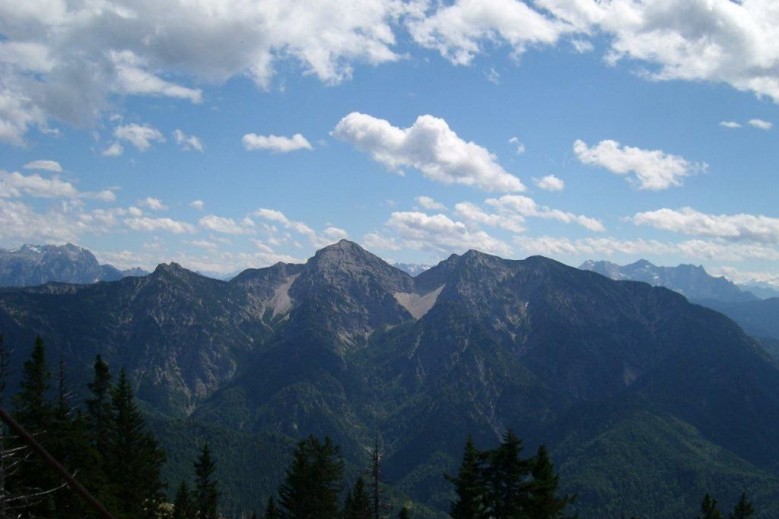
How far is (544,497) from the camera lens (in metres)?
36.0

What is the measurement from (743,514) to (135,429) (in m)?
69.7

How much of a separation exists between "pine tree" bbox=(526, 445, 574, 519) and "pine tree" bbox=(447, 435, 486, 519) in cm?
347

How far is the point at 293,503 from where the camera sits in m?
61.9

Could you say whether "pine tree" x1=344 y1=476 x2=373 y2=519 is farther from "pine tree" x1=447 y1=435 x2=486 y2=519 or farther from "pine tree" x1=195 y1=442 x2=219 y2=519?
"pine tree" x1=195 y1=442 x2=219 y2=519

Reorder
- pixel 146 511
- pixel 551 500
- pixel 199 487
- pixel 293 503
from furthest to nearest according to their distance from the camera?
1. pixel 199 487
2. pixel 293 503
3. pixel 146 511
4. pixel 551 500

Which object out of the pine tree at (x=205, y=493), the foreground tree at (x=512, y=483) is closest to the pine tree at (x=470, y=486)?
the foreground tree at (x=512, y=483)

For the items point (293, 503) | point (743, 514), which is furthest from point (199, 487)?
point (743, 514)

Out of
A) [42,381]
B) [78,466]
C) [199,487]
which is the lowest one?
[199,487]

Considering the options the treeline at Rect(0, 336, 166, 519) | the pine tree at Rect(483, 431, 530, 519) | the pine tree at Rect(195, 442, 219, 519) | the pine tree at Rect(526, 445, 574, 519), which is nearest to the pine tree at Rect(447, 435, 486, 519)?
the pine tree at Rect(483, 431, 530, 519)

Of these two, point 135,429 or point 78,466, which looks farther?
point 135,429

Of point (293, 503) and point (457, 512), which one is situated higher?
point (457, 512)

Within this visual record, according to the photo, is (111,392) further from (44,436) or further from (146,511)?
(44,436)

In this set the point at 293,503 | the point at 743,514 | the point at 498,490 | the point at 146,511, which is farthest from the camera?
the point at 743,514

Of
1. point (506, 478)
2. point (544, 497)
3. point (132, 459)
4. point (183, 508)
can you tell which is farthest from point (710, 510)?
point (132, 459)
